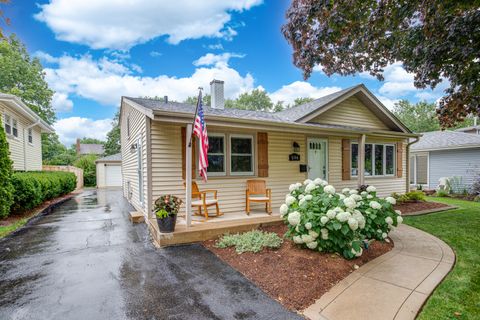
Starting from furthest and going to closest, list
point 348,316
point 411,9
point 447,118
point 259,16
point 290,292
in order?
point 259,16
point 447,118
point 411,9
point 290,292
point 348,316

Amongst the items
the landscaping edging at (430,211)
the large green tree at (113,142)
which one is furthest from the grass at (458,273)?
the large green tree at (113,142)

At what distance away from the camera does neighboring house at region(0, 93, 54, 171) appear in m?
9.99

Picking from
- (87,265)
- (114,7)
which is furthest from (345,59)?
(87,265)

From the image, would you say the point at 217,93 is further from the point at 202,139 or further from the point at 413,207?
the point at 413,207

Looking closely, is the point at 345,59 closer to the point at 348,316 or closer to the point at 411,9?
the point at 411,9

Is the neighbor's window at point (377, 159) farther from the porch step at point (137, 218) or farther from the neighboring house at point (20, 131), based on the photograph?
the neighboring house at point (20, 131)

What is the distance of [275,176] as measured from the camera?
7.45 metres

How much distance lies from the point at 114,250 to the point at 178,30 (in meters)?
8.98

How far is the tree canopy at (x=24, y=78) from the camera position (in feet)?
69.4

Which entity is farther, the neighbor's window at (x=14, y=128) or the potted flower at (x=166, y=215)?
the neighbor's window at (x=14, y=128)

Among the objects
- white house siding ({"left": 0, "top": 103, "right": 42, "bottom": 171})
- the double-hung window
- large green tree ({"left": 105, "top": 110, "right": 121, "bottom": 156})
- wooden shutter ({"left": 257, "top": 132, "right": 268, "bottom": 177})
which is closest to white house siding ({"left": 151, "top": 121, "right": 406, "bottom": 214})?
wooden shutter ({"left": 257, "top": 132, "right": 268, "bottom": 177})

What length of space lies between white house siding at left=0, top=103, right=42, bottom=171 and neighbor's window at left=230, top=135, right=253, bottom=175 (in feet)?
30.3

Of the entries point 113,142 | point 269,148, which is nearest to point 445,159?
point 269,148

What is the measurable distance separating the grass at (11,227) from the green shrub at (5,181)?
41 centimetres
